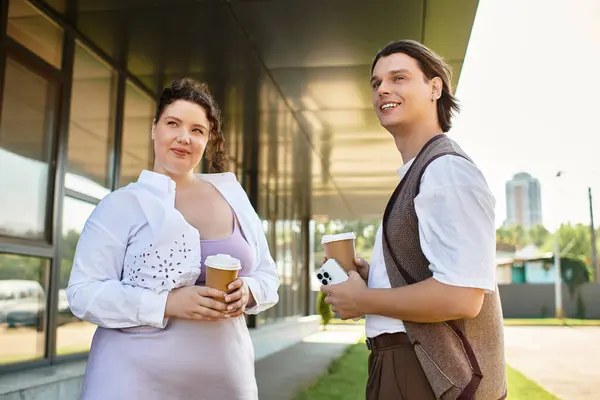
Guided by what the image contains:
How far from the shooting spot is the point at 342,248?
1766 mm

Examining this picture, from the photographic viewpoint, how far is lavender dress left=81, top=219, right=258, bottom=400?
190cm

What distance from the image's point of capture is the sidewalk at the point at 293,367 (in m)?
7.07

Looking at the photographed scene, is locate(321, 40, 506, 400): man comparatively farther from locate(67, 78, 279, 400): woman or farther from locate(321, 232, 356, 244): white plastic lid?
locate(67, 78, 279, 400): woman

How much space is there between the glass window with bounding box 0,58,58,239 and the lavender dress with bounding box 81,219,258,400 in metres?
3.40

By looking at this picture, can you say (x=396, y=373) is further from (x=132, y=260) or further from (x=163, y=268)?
(x=132, y=260)

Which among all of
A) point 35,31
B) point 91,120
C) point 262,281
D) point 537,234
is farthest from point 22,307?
point 537,234

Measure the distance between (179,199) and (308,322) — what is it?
50.6 feet

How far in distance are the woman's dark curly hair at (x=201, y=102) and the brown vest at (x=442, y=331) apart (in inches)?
34.9

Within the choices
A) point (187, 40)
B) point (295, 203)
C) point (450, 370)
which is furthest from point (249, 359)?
point (295, 203)

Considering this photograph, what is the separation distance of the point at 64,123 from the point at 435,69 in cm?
461

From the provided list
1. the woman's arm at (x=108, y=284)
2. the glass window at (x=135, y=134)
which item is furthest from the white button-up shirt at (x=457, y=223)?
the glass window at (x=135, y=134)

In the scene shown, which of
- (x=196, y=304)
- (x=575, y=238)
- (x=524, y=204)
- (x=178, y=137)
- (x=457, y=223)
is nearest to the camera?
(x=457, y=223)

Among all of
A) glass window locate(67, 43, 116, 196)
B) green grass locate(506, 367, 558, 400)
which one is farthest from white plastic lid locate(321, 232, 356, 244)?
green grass locate(506, 367, 558, 400)

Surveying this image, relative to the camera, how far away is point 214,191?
231 cm
